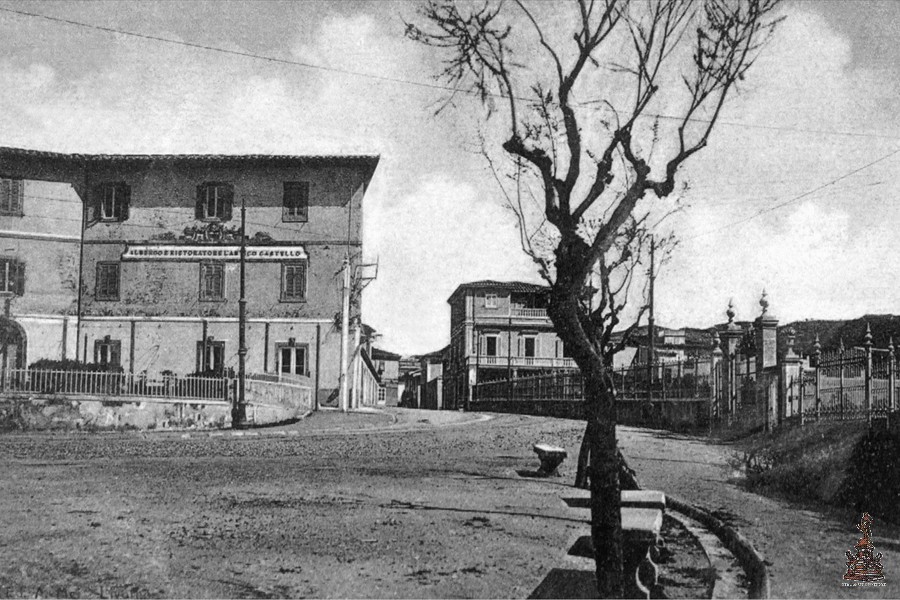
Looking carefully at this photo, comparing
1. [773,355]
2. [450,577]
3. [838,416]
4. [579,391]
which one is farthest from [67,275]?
[450,577]

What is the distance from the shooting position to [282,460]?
46.9 ft

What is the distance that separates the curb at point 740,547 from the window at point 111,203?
26.1 meters

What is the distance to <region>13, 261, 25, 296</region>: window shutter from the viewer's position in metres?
29.3

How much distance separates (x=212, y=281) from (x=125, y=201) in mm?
4285

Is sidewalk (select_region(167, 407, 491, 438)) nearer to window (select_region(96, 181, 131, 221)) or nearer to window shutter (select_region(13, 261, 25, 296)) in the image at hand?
window (select_region(96, 181, 131, 221))

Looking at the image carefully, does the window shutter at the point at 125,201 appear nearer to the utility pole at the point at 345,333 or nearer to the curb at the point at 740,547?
the utility pole at the point at 345,333

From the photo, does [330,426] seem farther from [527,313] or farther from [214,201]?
[527,313]

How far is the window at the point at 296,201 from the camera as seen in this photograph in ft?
105

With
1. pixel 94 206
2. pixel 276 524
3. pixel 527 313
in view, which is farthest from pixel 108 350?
pixel 527 313

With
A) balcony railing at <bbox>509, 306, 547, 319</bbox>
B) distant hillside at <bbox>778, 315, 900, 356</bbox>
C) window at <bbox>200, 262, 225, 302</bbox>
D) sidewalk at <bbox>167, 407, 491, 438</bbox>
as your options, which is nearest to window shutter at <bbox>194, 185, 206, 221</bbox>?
window at <bbox>200, 262, 225, 302</bbox>

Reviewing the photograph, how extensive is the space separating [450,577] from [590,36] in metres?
4.71

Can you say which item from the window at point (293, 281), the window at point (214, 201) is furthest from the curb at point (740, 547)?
the window at point (214, 201)

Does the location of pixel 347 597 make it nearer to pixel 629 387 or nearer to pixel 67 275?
pixel 629 387

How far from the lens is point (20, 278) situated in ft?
96.5
